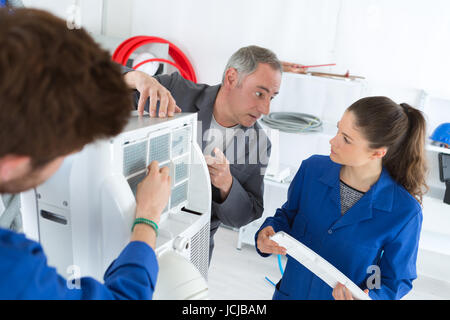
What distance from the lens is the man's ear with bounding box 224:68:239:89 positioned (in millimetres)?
1485

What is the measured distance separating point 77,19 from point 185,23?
89 centimetres

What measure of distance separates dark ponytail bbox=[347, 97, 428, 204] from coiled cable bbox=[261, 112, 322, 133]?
1282 millimetres

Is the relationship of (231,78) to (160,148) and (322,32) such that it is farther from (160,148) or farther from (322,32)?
(322,32)

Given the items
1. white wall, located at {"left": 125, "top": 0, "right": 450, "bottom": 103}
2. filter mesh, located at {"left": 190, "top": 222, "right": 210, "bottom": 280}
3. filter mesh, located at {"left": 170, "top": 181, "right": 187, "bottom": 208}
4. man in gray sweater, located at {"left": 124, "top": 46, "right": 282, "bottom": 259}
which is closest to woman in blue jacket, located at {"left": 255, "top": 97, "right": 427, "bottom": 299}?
man in gray sweater, located at {"left": 124, "top": 46, "right": 282, "bottom": 259}

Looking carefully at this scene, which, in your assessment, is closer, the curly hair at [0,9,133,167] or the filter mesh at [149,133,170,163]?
the curly hair at [0,9,133,167]

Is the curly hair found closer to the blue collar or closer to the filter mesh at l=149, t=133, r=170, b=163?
the filter mesh at l=149, t=133, r=170, b=163

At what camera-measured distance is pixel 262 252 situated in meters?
1.33


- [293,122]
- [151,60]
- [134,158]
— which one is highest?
[151,60]

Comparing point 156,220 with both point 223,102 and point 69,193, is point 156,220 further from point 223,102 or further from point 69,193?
point 223,102

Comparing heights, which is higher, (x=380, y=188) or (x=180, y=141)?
(x=180, y=141)

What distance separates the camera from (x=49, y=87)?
45cm

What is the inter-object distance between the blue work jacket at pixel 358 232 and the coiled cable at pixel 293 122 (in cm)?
120

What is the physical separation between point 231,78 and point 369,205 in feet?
2.29

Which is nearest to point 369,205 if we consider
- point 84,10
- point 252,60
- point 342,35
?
point 252,60
